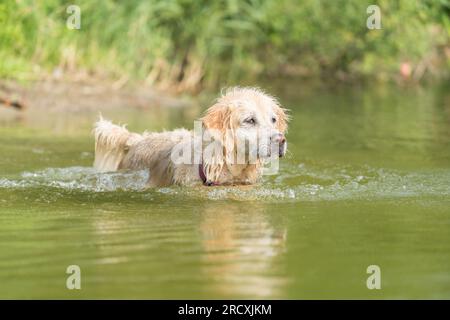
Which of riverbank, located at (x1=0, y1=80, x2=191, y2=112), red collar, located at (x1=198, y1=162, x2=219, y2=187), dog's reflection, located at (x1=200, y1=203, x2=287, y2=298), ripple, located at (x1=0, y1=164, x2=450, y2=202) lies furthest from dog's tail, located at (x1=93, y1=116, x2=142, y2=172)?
riverbank, located at (x1=0, y1=80, x2=191, y2=112)

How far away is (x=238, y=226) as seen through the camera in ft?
24.1

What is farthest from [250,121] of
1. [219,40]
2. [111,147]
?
[219,40]

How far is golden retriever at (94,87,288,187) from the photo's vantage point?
29.5ft

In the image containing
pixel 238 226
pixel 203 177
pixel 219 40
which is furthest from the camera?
pixel 219 40

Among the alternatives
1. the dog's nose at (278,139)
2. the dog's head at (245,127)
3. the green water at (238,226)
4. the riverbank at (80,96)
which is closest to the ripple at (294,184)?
the green water at (238,226)

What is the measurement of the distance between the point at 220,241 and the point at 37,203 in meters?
2.51

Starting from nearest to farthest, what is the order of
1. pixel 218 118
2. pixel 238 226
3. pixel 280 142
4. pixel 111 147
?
pixel 238 226
pixel 280 142
pixel 218 118
pixel 111 147

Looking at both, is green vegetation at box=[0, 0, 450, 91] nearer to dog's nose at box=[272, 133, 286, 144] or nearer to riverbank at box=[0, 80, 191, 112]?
riverbank at box=[0, 80, 191, 112]

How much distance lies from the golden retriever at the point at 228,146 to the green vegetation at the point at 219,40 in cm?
423

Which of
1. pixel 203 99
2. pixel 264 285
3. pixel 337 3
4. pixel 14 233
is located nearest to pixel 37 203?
pixel 14 233

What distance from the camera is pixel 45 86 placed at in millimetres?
18109

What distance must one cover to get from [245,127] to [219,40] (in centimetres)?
1232

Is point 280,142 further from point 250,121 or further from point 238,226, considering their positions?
point 238,226

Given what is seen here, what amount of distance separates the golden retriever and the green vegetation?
4234mm
